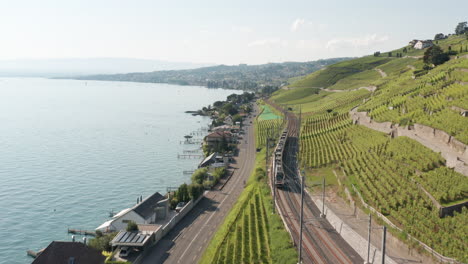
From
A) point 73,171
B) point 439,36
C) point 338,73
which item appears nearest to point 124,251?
point 73,171

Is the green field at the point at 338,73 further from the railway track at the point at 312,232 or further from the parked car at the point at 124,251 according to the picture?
the parked car at the point at 124,251

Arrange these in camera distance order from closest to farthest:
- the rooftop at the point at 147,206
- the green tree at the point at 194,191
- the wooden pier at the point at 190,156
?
1. the rooftop at the point at 147,206
2. the green tree at the point at 194,191
3. the wooden pier at the point at 190,156

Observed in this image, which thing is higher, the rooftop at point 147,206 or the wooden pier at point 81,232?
the rooftop at point 147,206

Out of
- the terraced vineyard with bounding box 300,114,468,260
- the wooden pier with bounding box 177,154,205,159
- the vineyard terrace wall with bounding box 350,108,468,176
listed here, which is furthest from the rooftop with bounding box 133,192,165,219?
the wooden pier with bounding box 177,154,205,159

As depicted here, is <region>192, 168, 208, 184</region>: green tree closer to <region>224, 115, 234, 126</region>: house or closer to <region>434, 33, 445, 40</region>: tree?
<region>224, 115, 234, 126</region>: house

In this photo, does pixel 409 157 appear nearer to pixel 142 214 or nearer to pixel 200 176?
pixel 142 214

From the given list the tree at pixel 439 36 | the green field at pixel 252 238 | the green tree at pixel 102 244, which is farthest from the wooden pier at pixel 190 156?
the tree at pixel 439 36

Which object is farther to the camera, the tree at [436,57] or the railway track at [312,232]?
the tree at [436,57]

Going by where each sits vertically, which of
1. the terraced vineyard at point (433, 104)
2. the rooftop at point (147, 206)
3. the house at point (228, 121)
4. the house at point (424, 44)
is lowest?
the rooftop at point (147, 206)
